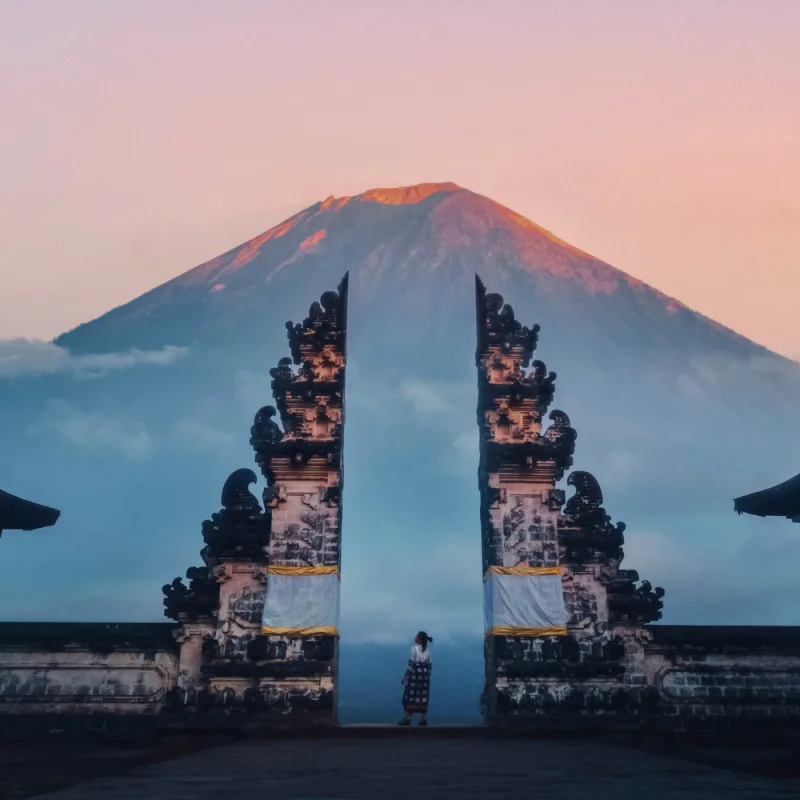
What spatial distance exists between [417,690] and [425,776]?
6253mm

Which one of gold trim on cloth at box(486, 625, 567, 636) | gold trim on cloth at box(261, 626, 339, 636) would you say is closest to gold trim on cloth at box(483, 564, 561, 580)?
gold trim on cloth at box(486, 625, 567, 636)

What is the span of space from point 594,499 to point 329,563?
16.8 feet

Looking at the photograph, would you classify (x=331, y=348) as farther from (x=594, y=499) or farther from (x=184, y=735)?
(x=184, y=735)

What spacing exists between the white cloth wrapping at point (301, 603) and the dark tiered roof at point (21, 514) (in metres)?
3.95

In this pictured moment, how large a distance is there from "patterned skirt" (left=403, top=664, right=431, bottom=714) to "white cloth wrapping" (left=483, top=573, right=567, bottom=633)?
1.43 m

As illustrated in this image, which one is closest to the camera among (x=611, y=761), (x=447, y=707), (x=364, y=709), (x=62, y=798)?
(x=62, y=798)

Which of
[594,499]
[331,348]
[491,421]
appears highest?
[331,348]

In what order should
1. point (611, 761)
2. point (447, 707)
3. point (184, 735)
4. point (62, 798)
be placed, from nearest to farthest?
point (62, 798) < point (611, 761) < point (184, 735) < point (447, 707)

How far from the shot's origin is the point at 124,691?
12.7 meters

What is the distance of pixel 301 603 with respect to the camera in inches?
529

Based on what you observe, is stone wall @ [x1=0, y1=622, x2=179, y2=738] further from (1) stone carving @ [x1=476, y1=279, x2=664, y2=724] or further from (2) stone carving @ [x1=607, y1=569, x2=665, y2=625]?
(2) stone carving @ [x1=607, y1=569, x2=665, y2=625]

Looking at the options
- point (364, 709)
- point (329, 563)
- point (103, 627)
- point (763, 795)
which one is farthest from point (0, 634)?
point (364, 709)

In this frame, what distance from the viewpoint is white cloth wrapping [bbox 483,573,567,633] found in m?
13.4

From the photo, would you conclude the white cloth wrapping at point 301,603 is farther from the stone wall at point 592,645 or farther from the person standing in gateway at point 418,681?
the stone wall at point 592,645
